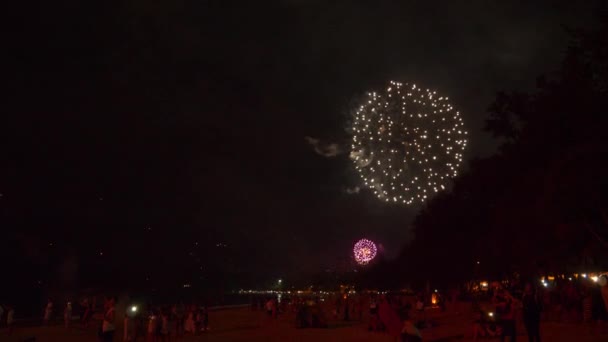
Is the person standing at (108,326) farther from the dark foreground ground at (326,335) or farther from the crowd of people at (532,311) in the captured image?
the crowd of people at (532,311)

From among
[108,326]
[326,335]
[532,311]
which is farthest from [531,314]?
[326,335]

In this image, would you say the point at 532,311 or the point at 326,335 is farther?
the point at 326,335

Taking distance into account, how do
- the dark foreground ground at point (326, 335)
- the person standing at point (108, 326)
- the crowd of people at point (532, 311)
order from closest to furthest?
the crowd of people at point (532, 311) < the person standing at point (108, 326) < the dark foreground ground at point (326, 335)

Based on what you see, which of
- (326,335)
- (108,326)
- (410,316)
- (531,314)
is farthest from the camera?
(326,335)

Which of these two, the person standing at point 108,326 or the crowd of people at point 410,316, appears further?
the person standing at point 108,326

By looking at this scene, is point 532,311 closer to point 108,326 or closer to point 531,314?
point 531,314

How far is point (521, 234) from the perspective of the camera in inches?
1233

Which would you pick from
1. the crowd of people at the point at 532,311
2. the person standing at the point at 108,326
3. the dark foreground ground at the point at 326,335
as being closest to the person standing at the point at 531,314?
the crowd of people at the point at 532,311

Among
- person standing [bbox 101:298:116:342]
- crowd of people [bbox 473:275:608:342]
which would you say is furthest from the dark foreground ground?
person standing [bbox 101:298:116:342]

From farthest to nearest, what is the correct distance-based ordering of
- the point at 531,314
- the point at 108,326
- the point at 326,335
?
1. the point at 326,335
2. the point at 108,326
3. the point at 531,314

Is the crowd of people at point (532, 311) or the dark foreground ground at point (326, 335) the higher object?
the crowd of people at point (532, 311)

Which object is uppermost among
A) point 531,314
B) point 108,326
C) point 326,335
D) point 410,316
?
point 531,314

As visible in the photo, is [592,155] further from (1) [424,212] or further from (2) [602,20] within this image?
(1) [424,212]

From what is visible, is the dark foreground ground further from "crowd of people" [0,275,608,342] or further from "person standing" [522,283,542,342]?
"person standing" [522,283,542,342]
